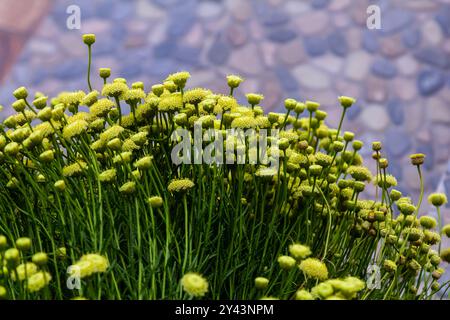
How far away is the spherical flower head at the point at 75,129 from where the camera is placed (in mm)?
1272

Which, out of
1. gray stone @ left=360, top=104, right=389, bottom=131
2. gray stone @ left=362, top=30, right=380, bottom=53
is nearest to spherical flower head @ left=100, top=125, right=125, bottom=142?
gray stone @ left=360, top=104, right=389, bottom=131

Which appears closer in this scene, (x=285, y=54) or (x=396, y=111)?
(x=396, y=111)

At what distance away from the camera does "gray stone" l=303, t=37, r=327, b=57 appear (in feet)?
14.6

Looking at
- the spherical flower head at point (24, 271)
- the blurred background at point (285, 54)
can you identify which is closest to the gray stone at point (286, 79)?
the blurred background at point (285, 54)

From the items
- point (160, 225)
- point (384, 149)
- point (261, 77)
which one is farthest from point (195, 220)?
point (261, 77)

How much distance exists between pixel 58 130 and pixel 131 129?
142mm

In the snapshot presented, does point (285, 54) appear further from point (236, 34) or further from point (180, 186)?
point (180, 186)

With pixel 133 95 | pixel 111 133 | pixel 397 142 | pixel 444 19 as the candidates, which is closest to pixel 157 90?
pixel 133 95

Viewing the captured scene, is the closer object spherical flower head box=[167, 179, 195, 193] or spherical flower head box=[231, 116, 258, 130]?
spherical flower head box=[167, 179, 195, 193]

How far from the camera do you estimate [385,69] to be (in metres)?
4.34

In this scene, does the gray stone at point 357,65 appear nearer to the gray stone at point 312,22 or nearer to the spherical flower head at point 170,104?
the gray stone at point 312,22

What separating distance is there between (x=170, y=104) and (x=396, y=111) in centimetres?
308

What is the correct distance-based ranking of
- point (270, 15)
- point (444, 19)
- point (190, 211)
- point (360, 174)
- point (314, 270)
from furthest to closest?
point (270, 15)
point (444, 19)
point (360, 174)
point (190, 211)
point (314, 270)

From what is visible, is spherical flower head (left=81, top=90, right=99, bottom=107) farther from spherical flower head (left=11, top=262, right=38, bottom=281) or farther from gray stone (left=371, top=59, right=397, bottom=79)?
gray stone (left=371, top=59, right=397, bottom=79)
